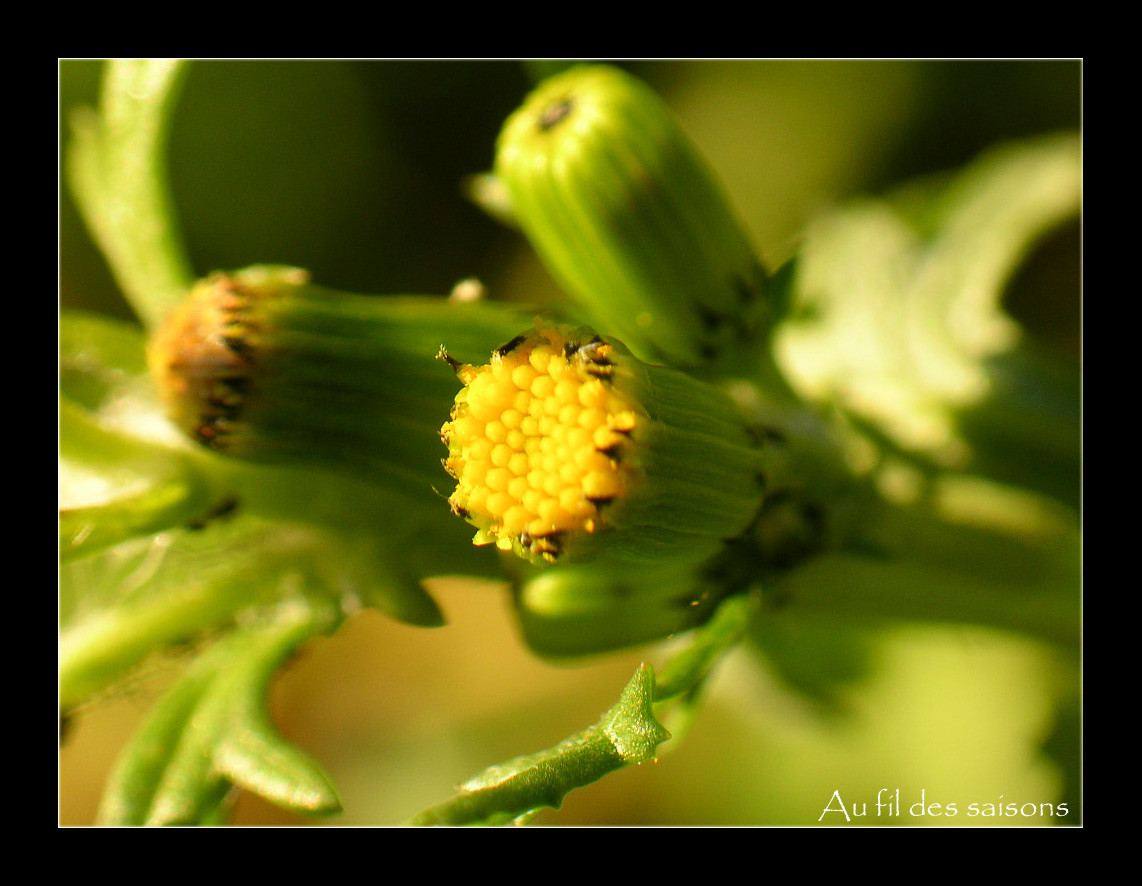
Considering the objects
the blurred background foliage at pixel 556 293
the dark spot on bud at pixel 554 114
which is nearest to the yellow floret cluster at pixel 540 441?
the dark spot on bud at pixel 554 114

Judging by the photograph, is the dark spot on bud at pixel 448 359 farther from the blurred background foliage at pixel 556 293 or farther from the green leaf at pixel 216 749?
the blurred background foliage at pixel 556 293

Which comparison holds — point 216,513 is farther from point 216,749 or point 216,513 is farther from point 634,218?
point 634,218

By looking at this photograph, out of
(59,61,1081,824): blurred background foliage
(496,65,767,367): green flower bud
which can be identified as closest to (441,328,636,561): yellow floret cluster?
(496,65,767,367): green flower bud

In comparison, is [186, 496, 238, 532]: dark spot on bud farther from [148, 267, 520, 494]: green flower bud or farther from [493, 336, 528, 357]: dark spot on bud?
[493, 336, 528, 357]: dark spot on bud

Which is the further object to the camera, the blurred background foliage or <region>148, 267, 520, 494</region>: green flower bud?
the blurred background foliage

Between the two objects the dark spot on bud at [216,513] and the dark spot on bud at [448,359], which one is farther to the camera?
the dark spot on bud at [216,513]

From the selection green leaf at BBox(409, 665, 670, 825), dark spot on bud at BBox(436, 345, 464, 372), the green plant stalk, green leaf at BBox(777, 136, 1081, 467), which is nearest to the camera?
green leaf at BBox(409, 665, 670, 825)

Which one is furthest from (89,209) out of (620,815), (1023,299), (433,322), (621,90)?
(1023,299)

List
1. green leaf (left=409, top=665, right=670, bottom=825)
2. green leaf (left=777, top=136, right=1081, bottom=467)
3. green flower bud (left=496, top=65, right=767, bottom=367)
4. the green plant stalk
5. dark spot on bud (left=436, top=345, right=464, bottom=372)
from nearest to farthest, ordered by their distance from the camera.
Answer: green leaf (left=409, top=665, right=670, bottom=825)
dark spot on bud (left=436, top=345, right=464, bottom=372)
green flower bud (left=496, top=65, right=767, bottom=367)
the green plant stalk
green leaf (left=777, top=136, right=1081, bottom=467)
